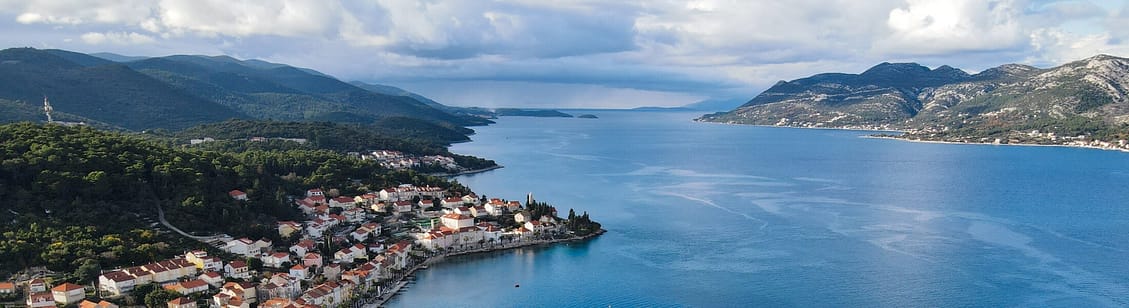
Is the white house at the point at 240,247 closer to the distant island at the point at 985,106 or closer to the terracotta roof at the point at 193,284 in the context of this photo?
the terracotta roof at the point at 193,284

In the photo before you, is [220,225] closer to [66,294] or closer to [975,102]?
[66,294]

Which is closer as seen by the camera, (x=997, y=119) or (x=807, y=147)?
(x=807, y=147)

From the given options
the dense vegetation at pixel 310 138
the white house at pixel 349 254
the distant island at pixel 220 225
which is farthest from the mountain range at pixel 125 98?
the white house at pixel 349 254

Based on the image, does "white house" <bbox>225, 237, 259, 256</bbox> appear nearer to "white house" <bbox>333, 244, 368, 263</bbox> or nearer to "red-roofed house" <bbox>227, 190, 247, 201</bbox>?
"white house" <bbox>333, 244, 368, 263</bbox>

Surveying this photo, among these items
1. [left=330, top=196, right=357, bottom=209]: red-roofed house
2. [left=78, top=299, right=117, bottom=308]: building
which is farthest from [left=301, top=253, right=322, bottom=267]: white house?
[left=330, top=196, right=357, bottom=209]: red-roofed house

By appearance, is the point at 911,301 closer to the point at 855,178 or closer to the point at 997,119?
the point at 855,178

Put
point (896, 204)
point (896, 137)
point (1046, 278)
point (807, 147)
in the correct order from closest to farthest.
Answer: point (1046, 278) < point (896, 204) < point (807, 147) < point (896, 137)

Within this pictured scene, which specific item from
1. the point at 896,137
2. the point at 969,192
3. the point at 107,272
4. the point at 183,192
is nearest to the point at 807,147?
the point at 896,137

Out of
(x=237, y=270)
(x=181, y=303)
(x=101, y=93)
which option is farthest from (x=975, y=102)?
(x=181, y=303)
